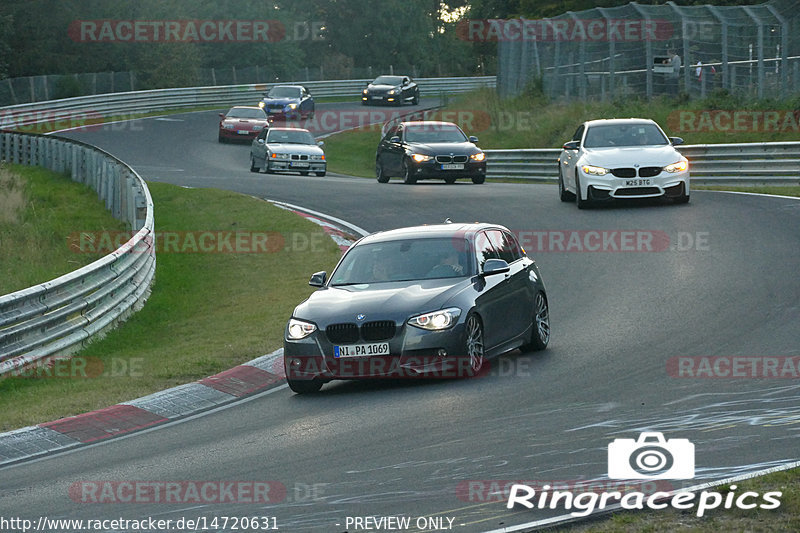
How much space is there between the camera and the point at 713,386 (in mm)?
10281

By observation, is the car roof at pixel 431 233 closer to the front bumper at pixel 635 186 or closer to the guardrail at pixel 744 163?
the front bumper at pixel 635 186

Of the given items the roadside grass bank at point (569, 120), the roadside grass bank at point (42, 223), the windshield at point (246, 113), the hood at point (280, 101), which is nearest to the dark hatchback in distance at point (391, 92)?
the hood at point (280, 101)

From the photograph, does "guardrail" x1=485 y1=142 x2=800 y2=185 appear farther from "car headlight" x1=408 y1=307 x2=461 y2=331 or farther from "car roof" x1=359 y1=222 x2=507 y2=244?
"car headlight" x1=408 y1=307 x2=461 y2=331

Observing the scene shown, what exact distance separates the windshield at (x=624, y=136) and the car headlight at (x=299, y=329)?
13562 mm

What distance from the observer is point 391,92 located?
69.7 meters

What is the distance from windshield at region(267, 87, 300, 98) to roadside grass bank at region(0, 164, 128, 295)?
78.6 feet

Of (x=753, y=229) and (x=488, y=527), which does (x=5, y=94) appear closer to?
(x=753, y=229)

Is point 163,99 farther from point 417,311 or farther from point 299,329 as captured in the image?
point 417,311

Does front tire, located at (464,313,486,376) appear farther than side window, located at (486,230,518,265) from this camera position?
No

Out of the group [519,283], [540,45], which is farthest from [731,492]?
[540,45]

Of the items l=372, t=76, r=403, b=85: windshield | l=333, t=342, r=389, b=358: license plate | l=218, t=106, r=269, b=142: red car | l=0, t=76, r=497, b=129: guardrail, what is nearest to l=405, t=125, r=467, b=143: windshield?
l=218, t=106, r=269, b=142: red car

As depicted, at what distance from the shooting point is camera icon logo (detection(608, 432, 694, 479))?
7.36m

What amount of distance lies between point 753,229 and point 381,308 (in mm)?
10673

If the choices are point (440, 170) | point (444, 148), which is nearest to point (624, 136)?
point (440, 170)
